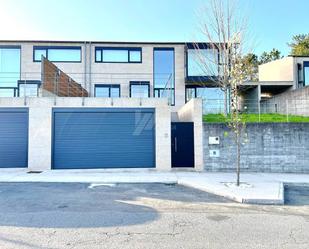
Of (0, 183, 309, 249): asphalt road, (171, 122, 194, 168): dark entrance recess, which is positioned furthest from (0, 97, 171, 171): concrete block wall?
(0, 183, 309, 249): asphalt road

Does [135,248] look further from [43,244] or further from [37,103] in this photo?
[37,103]

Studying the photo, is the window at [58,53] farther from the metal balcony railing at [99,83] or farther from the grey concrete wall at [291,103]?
the grey concrete wall at [291,103]

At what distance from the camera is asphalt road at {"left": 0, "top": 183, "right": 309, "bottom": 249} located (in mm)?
4379

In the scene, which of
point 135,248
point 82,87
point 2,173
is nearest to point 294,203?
A: point 135,248

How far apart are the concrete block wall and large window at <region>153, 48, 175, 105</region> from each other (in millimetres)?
6905

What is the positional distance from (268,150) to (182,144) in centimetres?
400

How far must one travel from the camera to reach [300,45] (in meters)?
34.2

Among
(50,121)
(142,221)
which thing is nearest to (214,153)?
(142,221)

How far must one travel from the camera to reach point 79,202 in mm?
6875

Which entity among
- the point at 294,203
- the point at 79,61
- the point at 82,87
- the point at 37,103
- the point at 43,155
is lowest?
the point at 294,203

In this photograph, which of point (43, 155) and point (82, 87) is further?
point (82, 87)

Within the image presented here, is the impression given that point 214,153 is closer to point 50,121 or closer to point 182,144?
point 182,144

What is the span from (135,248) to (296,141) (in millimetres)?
10697

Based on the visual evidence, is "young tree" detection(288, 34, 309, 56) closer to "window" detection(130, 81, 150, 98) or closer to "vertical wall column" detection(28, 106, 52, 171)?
"window" detection(130, 81, 150, 98)
